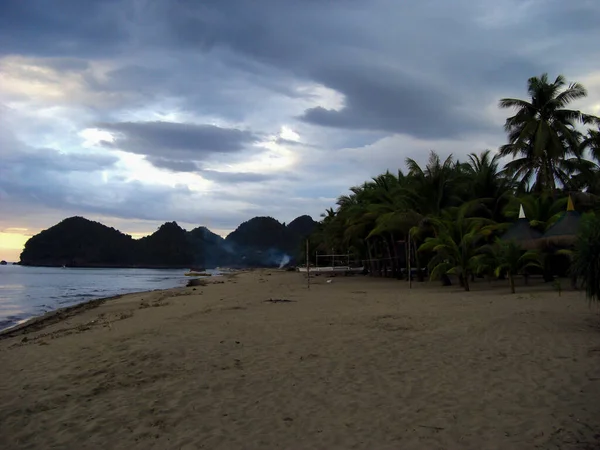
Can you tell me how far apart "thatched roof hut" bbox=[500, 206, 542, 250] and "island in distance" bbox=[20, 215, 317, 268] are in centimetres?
9916

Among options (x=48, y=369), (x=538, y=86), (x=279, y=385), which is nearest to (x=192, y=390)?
(x=279, y=385)

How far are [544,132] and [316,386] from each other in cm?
2403

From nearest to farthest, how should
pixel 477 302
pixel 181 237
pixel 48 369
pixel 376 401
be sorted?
pixel 376 401 → pixel 48 369 → pixel 477 302 → pixel 181 237

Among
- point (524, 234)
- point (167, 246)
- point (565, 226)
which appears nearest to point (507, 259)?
point (565, 226)

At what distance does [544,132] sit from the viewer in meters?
24.8

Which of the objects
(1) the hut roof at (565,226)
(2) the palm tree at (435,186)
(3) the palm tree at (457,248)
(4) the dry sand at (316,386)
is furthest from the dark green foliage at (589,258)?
(2) the palm tree at (435,186)

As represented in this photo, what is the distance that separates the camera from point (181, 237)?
167625 mm

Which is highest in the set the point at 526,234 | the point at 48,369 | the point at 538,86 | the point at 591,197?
the point at 538,86

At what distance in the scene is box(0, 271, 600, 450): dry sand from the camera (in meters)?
4.23

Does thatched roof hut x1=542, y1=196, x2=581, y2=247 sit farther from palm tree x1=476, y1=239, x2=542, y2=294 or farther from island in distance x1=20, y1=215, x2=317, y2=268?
island in distance x1=20, y1=215, x2=317, y2=268

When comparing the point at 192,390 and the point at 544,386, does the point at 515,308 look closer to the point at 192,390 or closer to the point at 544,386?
the point at 544,386

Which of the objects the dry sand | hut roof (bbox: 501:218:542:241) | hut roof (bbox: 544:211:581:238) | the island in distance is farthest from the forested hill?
the dry sand

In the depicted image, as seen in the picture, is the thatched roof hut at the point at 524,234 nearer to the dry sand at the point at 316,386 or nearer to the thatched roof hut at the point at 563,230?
the thatched roof hut at the point at 563,230

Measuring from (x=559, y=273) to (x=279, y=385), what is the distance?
20.2m
